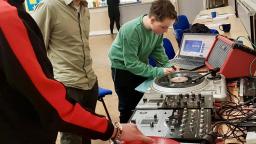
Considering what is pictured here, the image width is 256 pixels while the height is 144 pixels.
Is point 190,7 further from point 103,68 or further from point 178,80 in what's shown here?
point 178,80

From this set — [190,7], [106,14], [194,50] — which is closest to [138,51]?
[194,50]

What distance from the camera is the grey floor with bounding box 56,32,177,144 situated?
11.9 feet

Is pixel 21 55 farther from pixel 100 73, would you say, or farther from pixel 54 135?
pixel 100 73

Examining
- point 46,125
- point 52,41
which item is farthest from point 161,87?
point 46,125

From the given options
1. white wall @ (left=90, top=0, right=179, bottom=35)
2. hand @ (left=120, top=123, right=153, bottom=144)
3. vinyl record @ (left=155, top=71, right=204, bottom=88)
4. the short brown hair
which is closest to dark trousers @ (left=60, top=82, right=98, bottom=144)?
vinyl record @ (left=155, top=71, right=204, bottom=88)

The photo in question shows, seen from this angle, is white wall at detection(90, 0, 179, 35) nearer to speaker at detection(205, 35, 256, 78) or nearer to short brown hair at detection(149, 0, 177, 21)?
short brown hair at detection(149, 0, 177, 21)

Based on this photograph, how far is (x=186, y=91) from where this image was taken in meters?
1.74

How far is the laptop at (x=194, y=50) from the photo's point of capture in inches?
98.2

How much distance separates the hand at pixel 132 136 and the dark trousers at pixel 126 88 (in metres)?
1.31

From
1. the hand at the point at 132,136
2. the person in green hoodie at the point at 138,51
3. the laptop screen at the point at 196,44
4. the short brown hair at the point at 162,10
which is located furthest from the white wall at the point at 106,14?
the hand at the point at 132,136

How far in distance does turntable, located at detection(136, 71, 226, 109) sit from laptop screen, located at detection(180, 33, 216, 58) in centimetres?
60

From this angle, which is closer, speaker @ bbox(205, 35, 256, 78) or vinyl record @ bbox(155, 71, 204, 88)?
vinyl record @ bbox(155, 71, 204, 88)

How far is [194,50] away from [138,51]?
0.51 m

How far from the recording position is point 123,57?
2.39 metres
